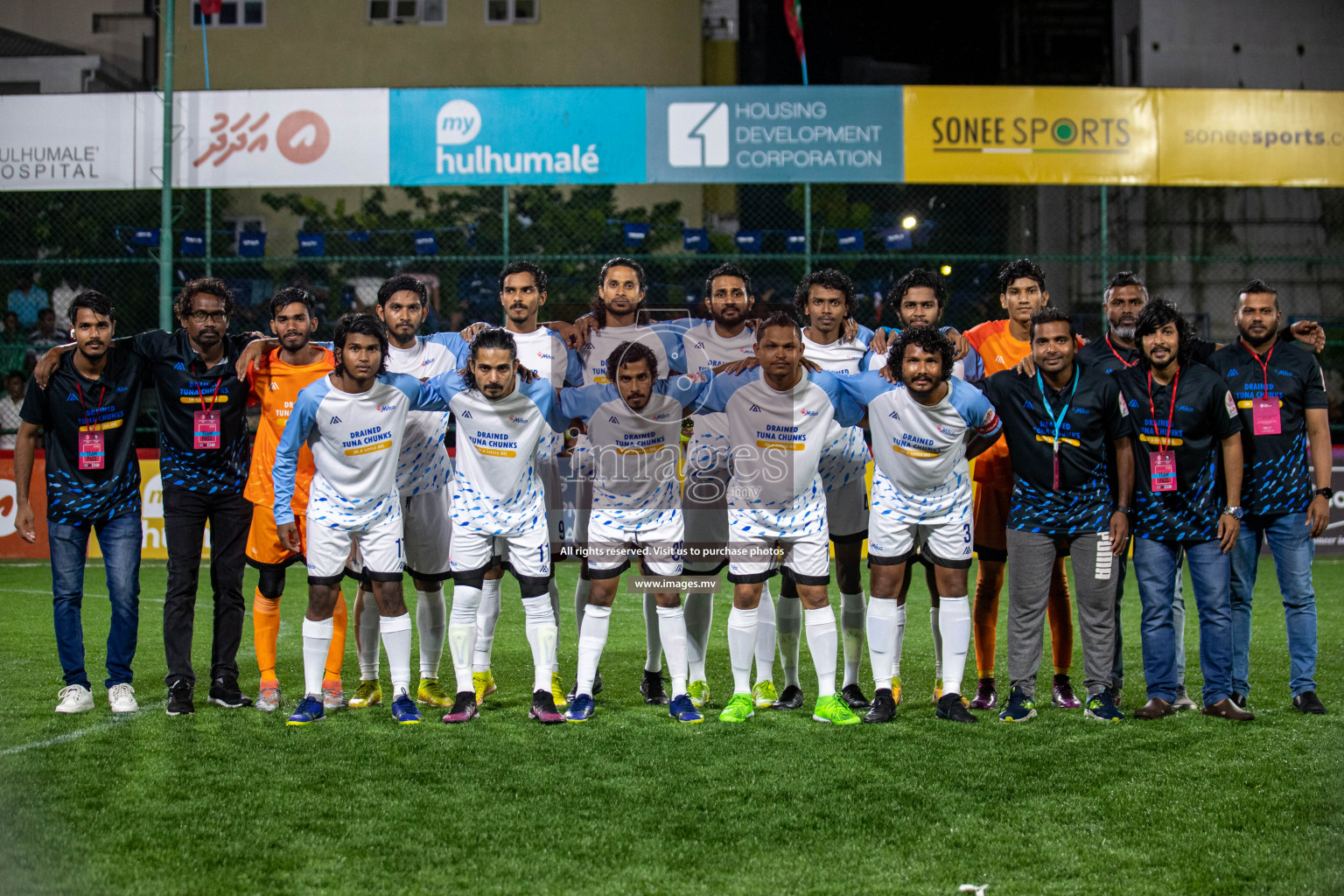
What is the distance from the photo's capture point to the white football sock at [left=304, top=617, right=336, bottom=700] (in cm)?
531

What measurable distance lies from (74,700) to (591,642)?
235cm

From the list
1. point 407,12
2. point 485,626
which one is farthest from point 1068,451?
point 407,12

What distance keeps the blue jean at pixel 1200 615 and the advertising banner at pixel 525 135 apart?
30.9ft

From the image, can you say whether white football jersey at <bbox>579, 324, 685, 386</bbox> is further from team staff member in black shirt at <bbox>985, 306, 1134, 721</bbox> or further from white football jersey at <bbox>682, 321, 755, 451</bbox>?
team staff member in black shirt at <bbox>985, 306, 1134, 721</bbox>

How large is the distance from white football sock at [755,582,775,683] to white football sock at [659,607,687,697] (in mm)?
397

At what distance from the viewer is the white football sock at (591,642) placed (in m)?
5.38

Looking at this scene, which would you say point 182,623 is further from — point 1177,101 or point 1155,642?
point 1177,101

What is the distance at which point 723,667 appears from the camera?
675 centimetres

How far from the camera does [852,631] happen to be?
575 cm

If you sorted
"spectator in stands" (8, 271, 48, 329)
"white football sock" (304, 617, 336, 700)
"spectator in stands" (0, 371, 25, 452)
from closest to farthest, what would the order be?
1. "white football sock" (304, 617, 336, 700)
2. "spectator in stands" (0, 371, 25, 452)
3. "spectator in stands" (8, 271, 48, 329)

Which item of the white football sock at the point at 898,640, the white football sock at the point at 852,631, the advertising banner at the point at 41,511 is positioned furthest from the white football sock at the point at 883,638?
the advertising banner at the point at 41,511

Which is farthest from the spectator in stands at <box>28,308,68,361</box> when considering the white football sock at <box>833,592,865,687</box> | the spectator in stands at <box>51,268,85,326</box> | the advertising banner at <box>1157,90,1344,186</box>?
the advertising banner at <box>1157,90,1344,186</box>

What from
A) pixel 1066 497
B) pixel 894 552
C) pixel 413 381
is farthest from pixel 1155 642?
pixel 413 381

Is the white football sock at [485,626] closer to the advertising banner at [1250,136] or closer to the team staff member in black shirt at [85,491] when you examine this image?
the team staff member in black shirt at [85,491]
